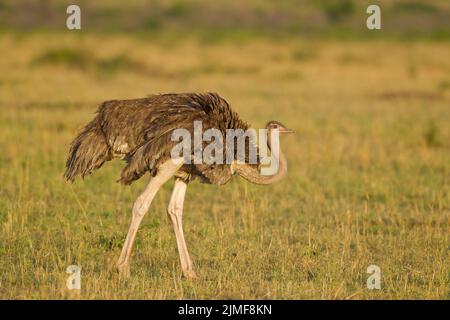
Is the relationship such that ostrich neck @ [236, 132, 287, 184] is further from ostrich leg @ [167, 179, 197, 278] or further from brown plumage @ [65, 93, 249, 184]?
ostrich leg @ [167, 179, 197, 278]

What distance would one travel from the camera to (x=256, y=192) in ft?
32.0

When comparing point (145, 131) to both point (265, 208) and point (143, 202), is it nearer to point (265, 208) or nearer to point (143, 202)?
point (143, 202)

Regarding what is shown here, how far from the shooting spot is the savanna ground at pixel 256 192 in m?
6.39

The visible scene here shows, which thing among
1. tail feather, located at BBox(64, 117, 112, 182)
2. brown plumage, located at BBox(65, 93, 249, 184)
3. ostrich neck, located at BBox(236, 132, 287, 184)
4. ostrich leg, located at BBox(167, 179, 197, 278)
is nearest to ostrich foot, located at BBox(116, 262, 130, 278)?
ostrich leg, located at BBox(167, 179, 197, 278)

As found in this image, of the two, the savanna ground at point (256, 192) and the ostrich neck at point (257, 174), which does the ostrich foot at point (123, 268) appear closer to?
the savanna ground at point (256, 192)

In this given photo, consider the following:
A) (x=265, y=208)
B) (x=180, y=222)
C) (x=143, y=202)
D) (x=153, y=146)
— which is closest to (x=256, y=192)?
(x=265, y=208)

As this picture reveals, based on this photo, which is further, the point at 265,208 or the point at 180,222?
the point at 265,208

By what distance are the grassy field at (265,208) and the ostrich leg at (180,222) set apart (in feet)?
0.35

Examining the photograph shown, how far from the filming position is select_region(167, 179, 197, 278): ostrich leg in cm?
640

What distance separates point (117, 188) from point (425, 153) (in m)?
4.36

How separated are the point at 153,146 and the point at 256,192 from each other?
A: 355 centimetres

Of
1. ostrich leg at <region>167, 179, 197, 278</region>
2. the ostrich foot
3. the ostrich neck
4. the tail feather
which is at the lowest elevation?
the ostrich foot
